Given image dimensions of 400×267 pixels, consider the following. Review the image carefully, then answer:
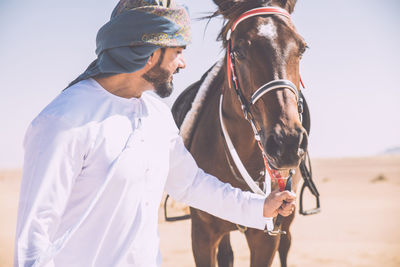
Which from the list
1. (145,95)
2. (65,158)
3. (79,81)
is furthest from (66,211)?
(145,95)

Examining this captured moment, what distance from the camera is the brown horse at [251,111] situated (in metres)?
2.11

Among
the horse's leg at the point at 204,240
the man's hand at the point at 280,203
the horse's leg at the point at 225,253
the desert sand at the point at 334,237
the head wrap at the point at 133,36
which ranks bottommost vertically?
the desert sand at the point at 334,237

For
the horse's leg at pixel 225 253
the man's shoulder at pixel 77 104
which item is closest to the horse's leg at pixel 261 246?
the horse's leg at pixel 225 253

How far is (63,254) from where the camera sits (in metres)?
1.46

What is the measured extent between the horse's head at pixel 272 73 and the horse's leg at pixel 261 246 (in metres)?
1.03

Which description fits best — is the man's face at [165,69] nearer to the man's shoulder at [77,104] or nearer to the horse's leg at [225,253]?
the man's shoulder at [77,104]

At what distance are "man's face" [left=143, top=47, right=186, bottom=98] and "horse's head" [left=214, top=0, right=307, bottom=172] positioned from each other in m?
0.63

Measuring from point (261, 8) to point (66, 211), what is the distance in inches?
71.0

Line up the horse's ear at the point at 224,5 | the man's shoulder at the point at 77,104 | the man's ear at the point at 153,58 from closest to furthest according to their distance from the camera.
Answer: the man's shoulder at the point at 77,104 < the man's ear at the point at 153,58 < the horse's ear at the point at 224,5

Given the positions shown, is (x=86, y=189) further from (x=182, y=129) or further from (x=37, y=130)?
(x=182, y=129)

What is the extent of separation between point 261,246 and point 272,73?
1438mm

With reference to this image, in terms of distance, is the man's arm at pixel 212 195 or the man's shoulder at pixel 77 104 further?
the man's arm at pixel 212 195

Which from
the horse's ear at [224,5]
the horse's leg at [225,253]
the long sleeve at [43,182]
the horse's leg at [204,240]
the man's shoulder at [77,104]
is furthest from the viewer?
the horse's leg at [225,253]

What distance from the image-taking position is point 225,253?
4.13m
